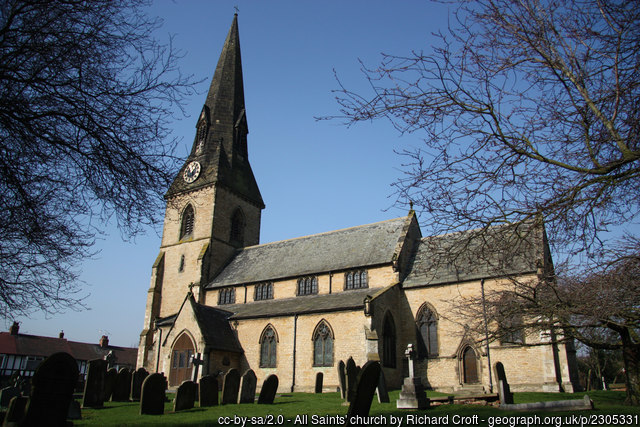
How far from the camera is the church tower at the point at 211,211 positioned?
32.8m

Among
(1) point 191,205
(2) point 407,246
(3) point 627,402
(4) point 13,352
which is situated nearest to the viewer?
(3) point 627,402

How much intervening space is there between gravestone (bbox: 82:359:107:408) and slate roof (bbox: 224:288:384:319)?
11075 mm

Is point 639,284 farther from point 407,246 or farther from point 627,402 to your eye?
point 407,246

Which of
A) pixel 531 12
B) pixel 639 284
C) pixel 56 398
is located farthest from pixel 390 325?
pixel 531 12

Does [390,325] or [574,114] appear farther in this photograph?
[390,325]

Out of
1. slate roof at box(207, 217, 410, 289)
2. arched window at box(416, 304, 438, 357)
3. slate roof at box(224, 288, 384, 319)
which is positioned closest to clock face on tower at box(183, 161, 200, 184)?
slate roof at box(207, 217, 410, 289)

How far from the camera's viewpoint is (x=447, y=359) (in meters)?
22.0

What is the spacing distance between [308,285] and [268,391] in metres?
12.5

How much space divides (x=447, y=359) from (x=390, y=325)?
3125mm

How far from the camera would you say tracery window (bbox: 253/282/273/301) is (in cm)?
2905

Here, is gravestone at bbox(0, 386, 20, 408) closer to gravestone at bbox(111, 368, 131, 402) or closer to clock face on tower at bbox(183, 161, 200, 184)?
gravestone at bbox(111, 368, 131, 402)

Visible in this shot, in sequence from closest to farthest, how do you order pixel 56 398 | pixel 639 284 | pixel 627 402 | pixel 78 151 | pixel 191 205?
pixel 78 151 < pixel 56 398 < pixel 639 284 < pixel 627 402 < pixel 191 205

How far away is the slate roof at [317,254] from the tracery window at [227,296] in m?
0.47

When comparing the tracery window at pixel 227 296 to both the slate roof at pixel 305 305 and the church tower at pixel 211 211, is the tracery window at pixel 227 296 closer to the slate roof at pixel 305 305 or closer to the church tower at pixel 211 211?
the slate roof at pixel 305 305
